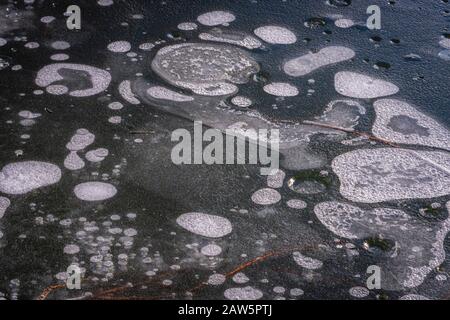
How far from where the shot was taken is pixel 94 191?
6.88 feet

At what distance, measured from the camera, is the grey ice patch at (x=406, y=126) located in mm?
2393

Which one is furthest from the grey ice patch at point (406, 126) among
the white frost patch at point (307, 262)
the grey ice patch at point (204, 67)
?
the white frost patch at point (307, 262)

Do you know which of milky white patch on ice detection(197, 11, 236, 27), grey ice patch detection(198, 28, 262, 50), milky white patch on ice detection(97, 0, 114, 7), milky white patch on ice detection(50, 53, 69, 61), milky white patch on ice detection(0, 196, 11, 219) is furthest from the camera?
milky white patch on ice detection(97, 0, 114, 7)

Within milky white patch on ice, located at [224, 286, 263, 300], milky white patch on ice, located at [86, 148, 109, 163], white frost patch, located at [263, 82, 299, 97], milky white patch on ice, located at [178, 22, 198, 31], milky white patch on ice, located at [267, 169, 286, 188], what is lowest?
milky white patch on ice, located at [224, 286, 263, 300]

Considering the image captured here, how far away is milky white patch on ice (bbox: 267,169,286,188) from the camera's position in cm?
216

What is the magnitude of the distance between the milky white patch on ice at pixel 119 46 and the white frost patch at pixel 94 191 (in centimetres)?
83

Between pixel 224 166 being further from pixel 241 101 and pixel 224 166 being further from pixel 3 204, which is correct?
pixel 3 204

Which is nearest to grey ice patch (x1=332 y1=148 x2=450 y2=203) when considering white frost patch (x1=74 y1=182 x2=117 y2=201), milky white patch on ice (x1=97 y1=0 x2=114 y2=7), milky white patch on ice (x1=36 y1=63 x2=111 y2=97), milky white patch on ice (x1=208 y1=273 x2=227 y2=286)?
milky white patch on ice (x1=208 y1=273 x2=227 y2=286)

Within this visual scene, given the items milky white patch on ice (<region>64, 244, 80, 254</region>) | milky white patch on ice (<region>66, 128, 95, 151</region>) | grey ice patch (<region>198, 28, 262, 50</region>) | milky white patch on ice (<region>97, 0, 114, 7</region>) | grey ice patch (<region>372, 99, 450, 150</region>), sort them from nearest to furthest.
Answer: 1. milky white patch on ice (<region>64, 244, 80, 254</region>)
2. milky white patch on ice (<region>66, 128, 95, 151</region>)
3. grey ice patch (<region>372, 99, 450, 150</region>)
4. grey ice patch (<region>198, 28, 262, 50</region>)
5. milky white patch on ice (<region>97, 0, 114, 7</region>)

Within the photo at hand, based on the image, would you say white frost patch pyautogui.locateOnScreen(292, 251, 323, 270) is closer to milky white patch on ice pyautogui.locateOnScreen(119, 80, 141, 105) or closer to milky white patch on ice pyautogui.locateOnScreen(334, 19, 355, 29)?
milky white patch on ice pyautogui.locateOnScreen(119, 80, 141, 105)

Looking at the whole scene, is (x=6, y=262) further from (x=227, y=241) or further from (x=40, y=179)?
(x=227, y=241)

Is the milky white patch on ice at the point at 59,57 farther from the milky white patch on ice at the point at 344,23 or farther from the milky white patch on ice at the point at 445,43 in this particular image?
the milky white patch on ice at the point at 445,43

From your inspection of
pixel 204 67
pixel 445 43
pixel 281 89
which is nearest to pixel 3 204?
pixel 204 67

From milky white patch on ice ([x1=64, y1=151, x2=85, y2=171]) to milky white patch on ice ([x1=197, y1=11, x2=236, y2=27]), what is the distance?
102cm
